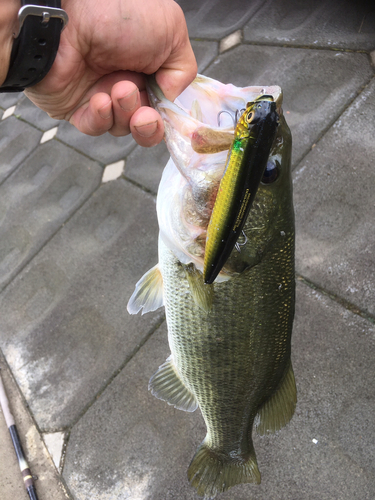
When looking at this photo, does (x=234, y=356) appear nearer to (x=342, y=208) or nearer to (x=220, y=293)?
(x=220, y=293)

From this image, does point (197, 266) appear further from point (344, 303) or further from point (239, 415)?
point (344, 303)

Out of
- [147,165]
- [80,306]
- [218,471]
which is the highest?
[147,165]

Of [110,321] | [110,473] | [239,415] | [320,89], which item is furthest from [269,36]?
[110,473]

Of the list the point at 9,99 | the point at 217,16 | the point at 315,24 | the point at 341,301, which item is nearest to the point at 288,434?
the point at 341,301

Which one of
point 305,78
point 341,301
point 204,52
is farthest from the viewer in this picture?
point 204,52

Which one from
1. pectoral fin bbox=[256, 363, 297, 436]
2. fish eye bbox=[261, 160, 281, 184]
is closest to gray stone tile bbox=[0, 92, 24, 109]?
fish eye bbox=[261, 160, 281, 184]

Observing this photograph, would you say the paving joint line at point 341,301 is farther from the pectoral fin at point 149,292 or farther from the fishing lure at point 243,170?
the fishing lure at point 243,170

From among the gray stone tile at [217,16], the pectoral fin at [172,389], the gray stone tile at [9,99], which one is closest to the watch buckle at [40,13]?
the pectoral fin at [172,389]
